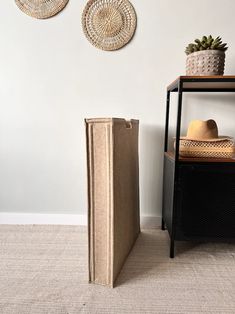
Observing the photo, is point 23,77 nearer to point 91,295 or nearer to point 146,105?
point 146,105

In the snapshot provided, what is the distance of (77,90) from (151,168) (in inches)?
27.0

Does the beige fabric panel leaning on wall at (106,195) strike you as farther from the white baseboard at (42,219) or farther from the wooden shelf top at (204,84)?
the white baseboard at (42,219)

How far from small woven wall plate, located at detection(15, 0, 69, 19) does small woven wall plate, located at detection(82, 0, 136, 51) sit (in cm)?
16

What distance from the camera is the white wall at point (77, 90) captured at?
1.23 metres

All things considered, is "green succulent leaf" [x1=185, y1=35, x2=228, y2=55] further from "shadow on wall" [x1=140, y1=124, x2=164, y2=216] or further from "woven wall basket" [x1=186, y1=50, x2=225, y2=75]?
"shadow on wall" [x1=140, y1=124, x2=164, y2=216]

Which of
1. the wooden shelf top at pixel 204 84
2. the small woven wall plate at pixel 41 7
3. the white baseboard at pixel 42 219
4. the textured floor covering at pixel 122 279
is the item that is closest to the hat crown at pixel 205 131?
the wooden shelf top at pixel 204 84

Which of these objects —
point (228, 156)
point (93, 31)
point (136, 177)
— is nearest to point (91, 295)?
point (136, 177)

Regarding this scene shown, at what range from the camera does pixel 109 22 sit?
4.04ft

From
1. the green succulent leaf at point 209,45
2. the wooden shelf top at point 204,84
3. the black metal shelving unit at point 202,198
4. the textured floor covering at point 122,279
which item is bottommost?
the textured floor covering at point 122,279

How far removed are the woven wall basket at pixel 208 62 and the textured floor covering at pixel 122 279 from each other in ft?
3.02

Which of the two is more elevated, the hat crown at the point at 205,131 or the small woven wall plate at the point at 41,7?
the small woven wall plate at the point at 41,7

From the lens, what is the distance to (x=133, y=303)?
0.81m

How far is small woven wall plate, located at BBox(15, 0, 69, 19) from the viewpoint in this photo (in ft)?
4.03

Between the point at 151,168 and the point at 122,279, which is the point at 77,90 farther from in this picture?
the point at 122,279
